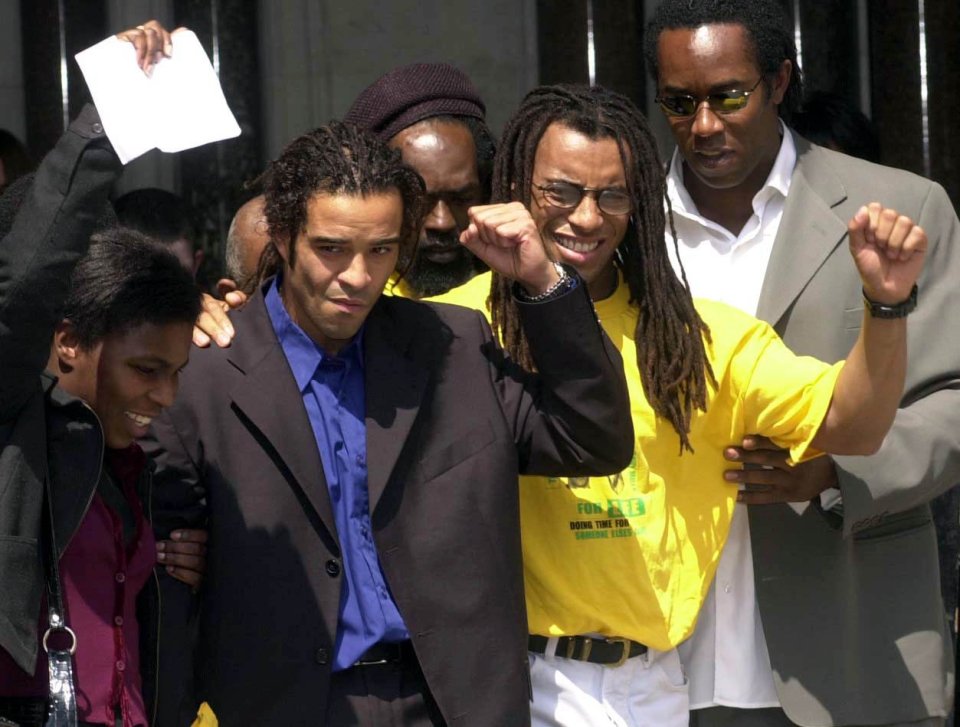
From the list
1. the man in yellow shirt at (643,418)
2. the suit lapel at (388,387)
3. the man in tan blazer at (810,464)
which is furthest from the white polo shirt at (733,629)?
the suit lapel at (388,387)

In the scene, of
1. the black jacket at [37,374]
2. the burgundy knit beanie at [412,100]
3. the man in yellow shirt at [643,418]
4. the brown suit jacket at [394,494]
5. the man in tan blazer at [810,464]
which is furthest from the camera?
the burgundy knit beanie at [412,100]

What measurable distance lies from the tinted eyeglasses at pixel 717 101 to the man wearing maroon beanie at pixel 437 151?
57 cm

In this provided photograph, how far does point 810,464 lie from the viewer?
362 cm

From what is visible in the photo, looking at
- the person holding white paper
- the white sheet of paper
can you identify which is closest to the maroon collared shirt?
the person holding white paper

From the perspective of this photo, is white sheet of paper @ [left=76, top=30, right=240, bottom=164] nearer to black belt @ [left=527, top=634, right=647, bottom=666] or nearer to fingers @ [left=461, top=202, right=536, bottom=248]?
fingers @ [left=461, top=202, right=536, bottom=248]

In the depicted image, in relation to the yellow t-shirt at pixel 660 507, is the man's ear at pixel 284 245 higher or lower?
higher

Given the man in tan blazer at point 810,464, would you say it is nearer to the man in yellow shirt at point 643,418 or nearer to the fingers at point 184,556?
the man in yellow shirt at point 643,418

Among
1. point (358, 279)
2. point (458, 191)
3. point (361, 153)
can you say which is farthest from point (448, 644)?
point (458, 191)

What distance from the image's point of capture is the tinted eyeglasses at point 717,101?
3992 mm

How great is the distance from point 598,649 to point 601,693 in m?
0.08

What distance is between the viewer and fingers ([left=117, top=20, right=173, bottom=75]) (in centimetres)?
306

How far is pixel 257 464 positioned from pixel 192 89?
639mm

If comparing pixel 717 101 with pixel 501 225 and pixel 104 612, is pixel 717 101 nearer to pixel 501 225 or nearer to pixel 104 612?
pixel 501 225

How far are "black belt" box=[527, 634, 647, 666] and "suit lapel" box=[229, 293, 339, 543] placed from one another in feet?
1.78
